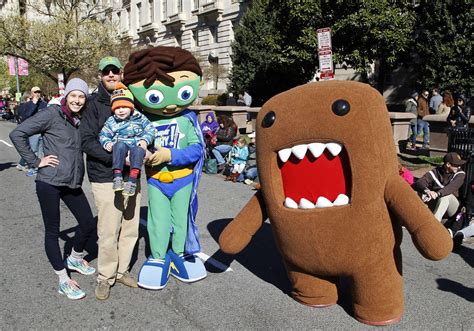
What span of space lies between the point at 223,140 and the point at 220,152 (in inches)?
14.0

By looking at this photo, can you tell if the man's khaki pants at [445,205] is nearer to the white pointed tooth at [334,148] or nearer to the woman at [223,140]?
the white pointed tooth at [334,148]

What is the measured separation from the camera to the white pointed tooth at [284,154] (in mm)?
3146

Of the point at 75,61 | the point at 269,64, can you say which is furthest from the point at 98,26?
the point at 269,64

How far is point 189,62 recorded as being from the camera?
12.9ft

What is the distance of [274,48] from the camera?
1916cm

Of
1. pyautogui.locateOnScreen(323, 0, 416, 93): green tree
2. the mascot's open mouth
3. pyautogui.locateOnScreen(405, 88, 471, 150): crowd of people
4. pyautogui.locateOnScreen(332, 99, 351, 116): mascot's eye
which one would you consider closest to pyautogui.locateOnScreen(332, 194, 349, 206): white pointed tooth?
the mascot's open mouth

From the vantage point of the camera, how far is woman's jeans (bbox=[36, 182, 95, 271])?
371 centimetres

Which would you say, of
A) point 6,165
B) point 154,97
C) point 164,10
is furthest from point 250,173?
point 164,10

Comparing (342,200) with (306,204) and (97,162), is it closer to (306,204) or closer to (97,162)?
(306,204)

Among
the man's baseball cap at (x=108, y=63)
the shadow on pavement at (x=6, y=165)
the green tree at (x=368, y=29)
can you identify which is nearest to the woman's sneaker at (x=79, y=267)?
the man's baseball cap at (x=108, y=63)

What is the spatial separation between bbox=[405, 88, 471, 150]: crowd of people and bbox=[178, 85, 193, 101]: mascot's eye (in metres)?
6.22

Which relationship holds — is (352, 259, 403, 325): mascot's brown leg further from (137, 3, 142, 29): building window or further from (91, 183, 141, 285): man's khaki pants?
(137, 3, 142, 29): building window

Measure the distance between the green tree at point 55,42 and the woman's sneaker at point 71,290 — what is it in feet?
82.4

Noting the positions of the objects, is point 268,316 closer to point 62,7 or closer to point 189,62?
point 189,62
